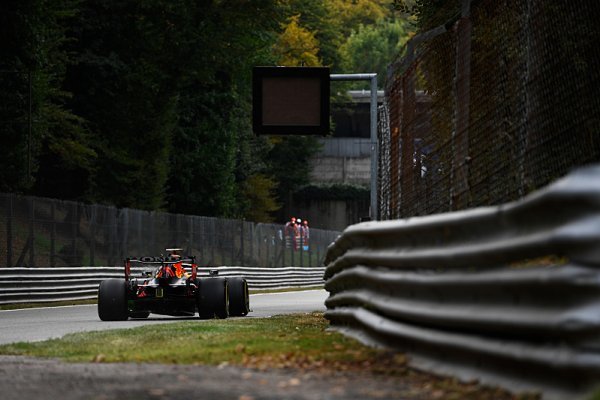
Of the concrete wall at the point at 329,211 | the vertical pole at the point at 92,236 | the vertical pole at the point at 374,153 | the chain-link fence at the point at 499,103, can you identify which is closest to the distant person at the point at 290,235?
the vertical pole at the point at 92,236

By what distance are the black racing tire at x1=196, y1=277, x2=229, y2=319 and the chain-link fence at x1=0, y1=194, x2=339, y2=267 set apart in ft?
30.9

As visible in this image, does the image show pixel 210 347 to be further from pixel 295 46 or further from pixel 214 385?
pixel 295 46

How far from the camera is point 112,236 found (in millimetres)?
36656

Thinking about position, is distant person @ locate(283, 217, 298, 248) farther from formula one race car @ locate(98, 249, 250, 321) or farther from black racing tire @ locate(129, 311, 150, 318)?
formula one race car @ locate(98, 249, 250, 321)

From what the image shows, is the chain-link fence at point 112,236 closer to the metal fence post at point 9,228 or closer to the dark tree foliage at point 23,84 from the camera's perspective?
the metal fence post at point 9,228

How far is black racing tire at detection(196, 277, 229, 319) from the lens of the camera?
21047 mm

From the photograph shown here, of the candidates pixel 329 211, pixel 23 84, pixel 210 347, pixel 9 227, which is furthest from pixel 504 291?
pixel 329 211

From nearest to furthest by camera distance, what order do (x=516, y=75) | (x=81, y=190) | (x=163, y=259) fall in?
1. (x=516, y=75)
2. (x=163, y=259)
3. (x=81, y=190)

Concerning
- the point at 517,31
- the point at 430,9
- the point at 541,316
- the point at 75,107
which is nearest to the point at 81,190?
the point at 75,107

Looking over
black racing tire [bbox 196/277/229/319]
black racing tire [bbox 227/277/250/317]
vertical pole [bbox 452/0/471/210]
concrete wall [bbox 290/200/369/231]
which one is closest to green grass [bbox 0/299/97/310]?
black racing tire [bbox 227/277/250/317]

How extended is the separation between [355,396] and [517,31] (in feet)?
12.3

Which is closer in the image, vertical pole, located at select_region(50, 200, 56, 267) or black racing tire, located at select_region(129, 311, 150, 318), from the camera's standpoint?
black racing tire, located at select_region(129, 311, 150, 318)

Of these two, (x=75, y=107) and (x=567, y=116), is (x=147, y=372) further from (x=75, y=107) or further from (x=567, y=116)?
(x=75, y=107)

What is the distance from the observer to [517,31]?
33.9ft
